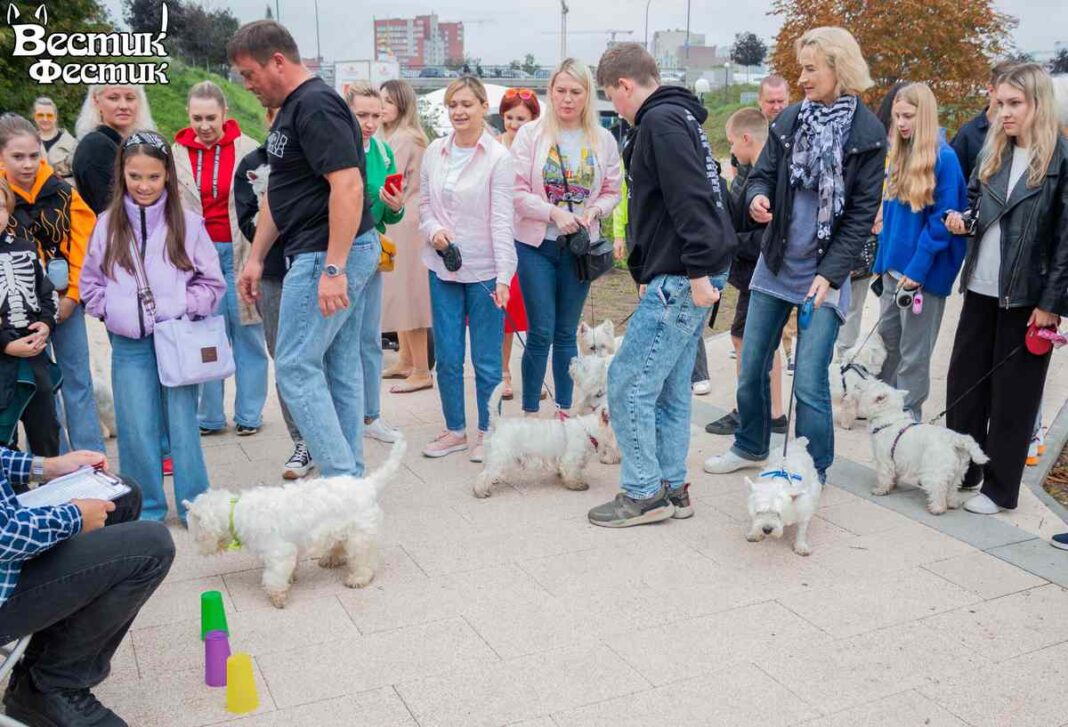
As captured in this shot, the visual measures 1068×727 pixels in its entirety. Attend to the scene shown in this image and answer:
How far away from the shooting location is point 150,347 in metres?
4.19

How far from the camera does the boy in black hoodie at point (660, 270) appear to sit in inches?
153

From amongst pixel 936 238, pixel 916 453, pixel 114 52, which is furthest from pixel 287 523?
pixel 114 52

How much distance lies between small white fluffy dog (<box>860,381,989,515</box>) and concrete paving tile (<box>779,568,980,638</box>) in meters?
0.73

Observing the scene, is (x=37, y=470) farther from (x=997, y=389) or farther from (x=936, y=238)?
(x=936, y=238)

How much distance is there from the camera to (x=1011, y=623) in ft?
11.6

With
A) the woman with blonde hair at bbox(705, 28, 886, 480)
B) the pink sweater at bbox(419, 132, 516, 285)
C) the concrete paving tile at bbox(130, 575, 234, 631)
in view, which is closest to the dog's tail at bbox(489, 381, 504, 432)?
the pink sweater at bbox(419, 132, 516, 285)

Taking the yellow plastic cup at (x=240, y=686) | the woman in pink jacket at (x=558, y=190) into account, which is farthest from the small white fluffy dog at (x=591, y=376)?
the yellow plastic cup at (x=240, y=686)

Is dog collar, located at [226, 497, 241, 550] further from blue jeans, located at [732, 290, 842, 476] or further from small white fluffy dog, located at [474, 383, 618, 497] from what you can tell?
blue jeans, located at [732, 290, 842, 476]

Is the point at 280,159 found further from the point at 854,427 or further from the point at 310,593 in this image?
the point at 854,427

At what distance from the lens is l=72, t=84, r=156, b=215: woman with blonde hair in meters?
4.57

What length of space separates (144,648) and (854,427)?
4462 mm

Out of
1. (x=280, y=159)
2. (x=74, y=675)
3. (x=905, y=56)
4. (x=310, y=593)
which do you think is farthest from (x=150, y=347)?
(x=905, y=56)

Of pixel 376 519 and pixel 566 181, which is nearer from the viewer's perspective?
pixel 376 519

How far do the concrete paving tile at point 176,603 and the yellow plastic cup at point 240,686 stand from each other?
662 mm
